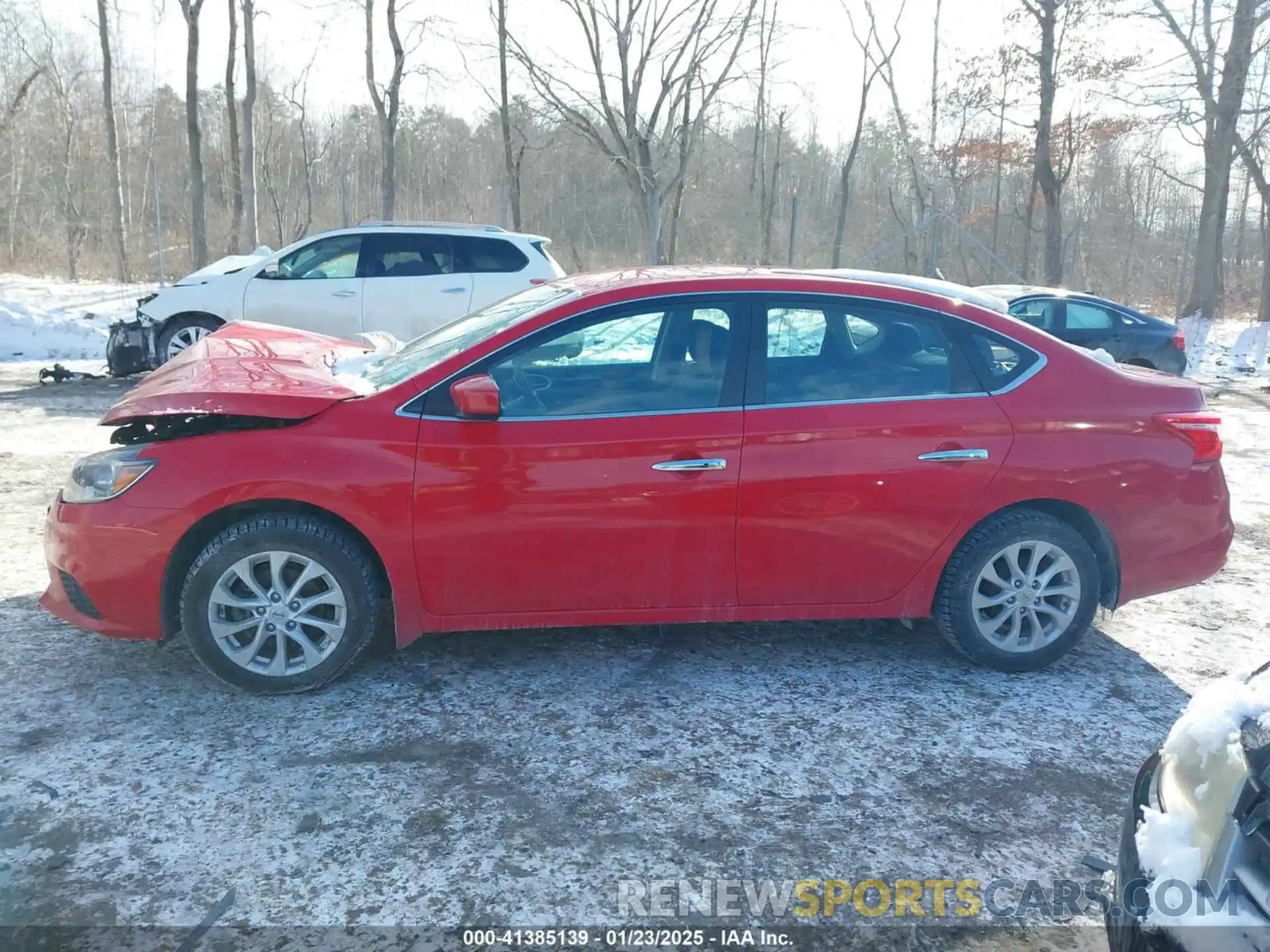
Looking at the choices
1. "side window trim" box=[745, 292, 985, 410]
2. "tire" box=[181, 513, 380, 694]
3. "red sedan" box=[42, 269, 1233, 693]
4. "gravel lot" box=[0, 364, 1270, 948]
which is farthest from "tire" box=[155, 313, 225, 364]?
"side window trim" box=[745, 292, 985, 410]

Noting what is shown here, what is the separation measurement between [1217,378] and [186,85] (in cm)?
1882

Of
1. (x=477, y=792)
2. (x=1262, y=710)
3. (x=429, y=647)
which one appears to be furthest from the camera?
(x=429, y=647)

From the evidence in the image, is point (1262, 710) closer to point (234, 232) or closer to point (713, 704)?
point (713, 704)

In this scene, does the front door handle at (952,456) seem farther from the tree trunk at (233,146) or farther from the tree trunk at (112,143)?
the tree trunk at (112,143)

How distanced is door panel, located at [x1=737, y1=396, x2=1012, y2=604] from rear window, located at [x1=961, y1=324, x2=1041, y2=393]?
0.13 meters

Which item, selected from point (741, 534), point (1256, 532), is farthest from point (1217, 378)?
point (741, 534)

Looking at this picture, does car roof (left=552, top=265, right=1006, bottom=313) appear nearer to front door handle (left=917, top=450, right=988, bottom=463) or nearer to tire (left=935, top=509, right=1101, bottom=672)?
front door handle (left=917, top=450, right=988, bottom=463)

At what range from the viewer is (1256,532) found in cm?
631

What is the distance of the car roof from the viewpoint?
160 inches

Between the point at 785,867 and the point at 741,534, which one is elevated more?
the point at 741,534

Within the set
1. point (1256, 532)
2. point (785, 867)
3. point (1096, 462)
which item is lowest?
point (785, 867)

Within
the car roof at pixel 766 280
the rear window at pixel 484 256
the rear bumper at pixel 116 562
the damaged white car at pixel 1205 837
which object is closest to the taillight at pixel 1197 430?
the car roof at pixel 766 280

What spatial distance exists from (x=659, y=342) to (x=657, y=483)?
0.63m

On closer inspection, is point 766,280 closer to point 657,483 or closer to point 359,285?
point 657,483
